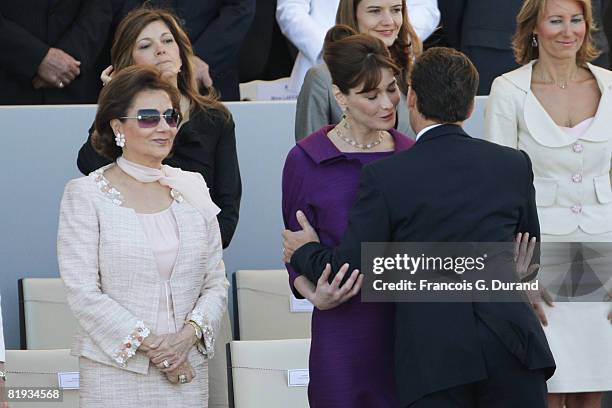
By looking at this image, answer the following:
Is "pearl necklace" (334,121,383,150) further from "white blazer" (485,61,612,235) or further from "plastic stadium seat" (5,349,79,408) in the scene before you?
"plastic stadium seat" (5,349,79,408)

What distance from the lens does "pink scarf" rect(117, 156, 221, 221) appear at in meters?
4.58

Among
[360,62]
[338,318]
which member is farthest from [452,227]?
[360,62]

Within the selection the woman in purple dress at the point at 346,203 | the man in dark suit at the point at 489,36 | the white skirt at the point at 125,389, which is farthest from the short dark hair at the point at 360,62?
the man in dark suit at the point at 489,36

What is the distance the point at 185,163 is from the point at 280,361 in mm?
863

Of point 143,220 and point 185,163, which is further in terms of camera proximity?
point 185,163

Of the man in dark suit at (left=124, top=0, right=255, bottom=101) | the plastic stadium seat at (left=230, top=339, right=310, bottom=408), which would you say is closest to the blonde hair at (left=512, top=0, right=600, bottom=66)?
the plastic stadium seat at (left=230, top=339, right=310, bottom=408)

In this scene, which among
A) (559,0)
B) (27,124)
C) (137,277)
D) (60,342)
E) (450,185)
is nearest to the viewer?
(450,185)

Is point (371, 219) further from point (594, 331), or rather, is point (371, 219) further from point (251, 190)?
point (251, 190)

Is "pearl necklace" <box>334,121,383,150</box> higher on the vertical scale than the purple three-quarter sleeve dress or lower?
higher

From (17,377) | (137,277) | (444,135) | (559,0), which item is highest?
(559,0)

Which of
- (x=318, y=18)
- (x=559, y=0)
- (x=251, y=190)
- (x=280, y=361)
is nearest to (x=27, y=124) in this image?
(x=251, y=190)

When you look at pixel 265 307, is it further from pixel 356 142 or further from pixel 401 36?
pixel 356 142

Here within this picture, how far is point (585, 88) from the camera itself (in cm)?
520

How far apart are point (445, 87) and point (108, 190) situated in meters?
1.25
